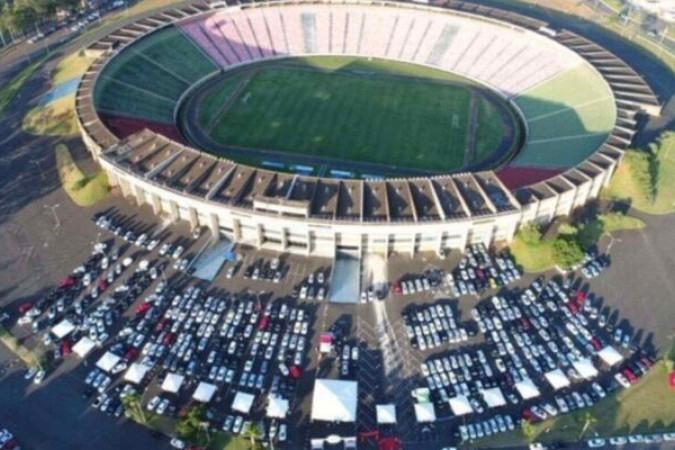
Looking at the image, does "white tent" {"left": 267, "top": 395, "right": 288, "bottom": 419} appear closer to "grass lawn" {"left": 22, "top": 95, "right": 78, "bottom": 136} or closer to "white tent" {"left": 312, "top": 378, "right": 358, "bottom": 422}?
"white tent" {"left": 312, "top": 378, "right": 358, "bottom": 422}

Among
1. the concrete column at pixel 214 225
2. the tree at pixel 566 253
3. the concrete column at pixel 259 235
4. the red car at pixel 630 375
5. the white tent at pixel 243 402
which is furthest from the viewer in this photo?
the concrete column at pixel 214 225

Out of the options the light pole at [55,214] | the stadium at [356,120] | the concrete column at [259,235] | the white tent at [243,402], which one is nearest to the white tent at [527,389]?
the stadium at [356,120]

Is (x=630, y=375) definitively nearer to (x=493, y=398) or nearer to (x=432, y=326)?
(x=493, y=398)

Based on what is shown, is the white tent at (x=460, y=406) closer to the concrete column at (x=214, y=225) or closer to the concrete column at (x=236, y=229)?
the concrete column at (x=236, y=229)

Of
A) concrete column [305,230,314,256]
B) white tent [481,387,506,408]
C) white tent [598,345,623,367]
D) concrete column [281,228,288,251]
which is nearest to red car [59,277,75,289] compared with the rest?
concrete column [281,228,288,251]

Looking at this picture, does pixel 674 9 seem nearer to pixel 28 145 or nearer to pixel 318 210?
pixel 318 210

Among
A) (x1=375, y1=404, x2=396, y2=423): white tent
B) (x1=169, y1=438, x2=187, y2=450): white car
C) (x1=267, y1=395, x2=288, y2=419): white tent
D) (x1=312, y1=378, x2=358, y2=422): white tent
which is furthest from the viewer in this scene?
(x1=267, y1=395, x2=288, y2=419): white tent

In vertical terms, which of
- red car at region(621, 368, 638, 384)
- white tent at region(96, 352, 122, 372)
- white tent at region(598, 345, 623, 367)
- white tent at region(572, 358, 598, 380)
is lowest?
red car at region(621, 368, 638, 384)
